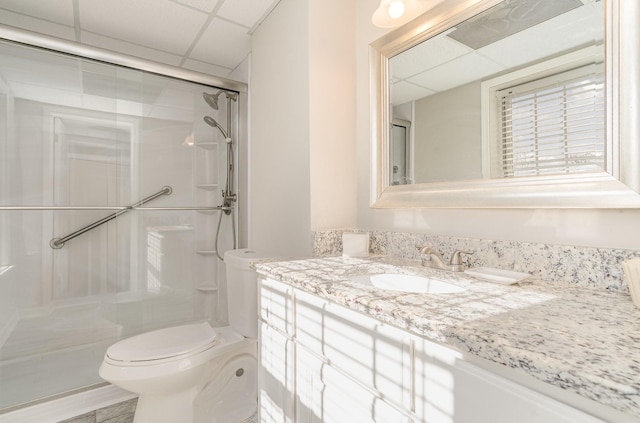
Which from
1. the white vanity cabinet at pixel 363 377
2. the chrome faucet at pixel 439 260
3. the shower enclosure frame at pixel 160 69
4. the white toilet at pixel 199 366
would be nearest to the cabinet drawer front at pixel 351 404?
the white vanity cabinet at pixel 363 377

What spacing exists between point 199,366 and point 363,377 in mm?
938

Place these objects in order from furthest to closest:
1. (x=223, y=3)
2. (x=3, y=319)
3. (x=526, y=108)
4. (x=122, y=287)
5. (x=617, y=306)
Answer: (x=122, y=287), (x=3, y=319), (x=223, y=3), (x=526, y=108), (x=617, y=306)

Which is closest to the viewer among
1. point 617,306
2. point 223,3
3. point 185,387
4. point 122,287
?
point 617,306

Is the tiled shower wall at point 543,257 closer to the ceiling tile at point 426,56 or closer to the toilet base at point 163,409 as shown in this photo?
the ceiling tile at point 426,56

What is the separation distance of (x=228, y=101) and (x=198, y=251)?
1102 millimetres

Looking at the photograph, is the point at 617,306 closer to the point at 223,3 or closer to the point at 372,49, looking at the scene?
the point at 372,49

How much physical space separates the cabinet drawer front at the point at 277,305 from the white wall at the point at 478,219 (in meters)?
0.59

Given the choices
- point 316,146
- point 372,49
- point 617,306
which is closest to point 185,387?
point 316,146

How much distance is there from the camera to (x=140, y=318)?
202 centimetres

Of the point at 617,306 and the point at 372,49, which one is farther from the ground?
the point at 372,49

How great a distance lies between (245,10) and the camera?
5.57 ft

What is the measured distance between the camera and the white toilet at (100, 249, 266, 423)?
49.8 inches

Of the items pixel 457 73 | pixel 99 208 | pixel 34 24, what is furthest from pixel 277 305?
pixel 34 24

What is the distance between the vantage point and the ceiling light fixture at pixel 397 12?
47.6 inches
